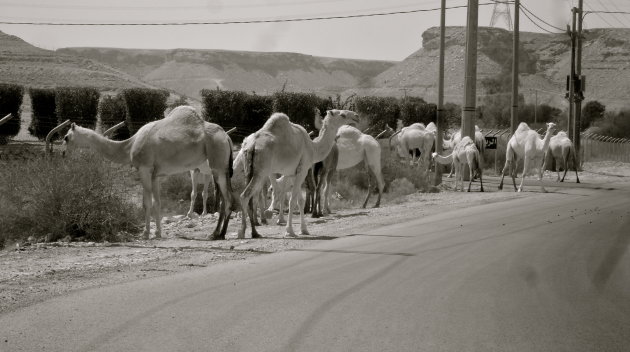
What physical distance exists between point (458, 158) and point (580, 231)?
1524 centimetres

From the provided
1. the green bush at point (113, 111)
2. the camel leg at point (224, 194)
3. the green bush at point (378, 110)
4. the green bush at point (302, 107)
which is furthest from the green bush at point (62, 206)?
the green bush at point (378, 110)

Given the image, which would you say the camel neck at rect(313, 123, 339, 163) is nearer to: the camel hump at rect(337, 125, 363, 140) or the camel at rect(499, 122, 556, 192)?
the camel hump at rect(337, 125, 363, 140)

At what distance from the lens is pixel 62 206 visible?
17656 mm

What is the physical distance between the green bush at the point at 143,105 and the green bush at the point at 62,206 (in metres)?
31.3

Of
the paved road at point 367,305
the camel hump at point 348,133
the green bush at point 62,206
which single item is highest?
the camel hump at point 348,133

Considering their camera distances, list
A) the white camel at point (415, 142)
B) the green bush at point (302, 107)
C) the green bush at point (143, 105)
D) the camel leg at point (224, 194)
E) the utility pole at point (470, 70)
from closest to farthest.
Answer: the camel leg at point (224, 194)
the utility pole at point (470, 70)
the white camel at point (415, 142)
the green bush at point (143, 105)
the green bush at point (302, 107)

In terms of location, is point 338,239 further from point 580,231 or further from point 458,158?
point 458,158

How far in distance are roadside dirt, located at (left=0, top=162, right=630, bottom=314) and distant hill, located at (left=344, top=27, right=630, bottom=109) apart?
118259mm

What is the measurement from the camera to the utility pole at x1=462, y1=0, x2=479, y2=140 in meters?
34.8

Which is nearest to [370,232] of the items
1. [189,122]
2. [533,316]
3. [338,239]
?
[338,239]

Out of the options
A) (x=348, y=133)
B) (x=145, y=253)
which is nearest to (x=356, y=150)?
(x=348, y=133)

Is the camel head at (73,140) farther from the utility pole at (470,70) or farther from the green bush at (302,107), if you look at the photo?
the green bush at (302,107)

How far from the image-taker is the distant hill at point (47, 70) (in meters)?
88.6

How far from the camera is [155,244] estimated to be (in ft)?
57.4
